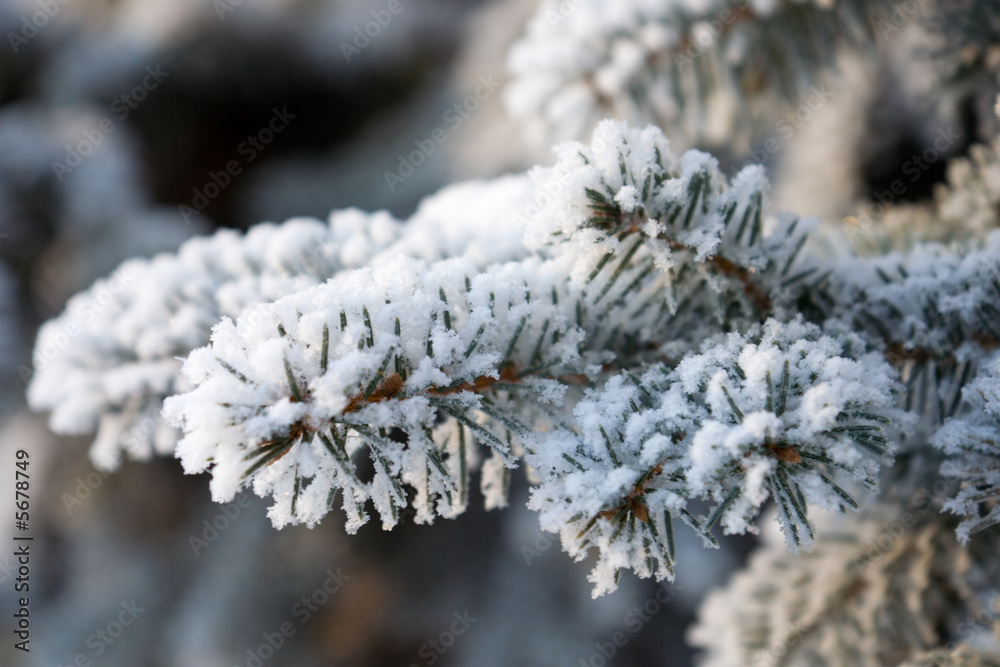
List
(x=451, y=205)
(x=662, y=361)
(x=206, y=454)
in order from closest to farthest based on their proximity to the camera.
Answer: (x=206, y=454) < (x=662, y=361) < (x=451, y=205)

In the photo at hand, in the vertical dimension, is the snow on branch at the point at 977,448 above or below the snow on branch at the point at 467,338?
below

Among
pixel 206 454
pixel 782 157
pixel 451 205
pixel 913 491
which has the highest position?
pixel 451 205

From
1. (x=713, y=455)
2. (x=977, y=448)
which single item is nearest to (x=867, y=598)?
(x=977, y=448)

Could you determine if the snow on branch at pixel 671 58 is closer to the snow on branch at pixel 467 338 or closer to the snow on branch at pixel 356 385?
the snow on branch at pixel 467 338

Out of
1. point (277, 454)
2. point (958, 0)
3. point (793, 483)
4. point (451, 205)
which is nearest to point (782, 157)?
point (958, 0)

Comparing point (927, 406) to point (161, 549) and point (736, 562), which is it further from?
point (161, 549)

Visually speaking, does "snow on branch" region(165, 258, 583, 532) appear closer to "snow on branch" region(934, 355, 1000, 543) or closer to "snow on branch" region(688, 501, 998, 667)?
"snow on branch" region(934, 355, 1000, 543)

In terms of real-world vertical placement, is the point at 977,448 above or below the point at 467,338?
below

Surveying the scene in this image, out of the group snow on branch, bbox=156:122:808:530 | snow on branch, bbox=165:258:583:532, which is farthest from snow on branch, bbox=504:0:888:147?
snow on branch, bbox=165:258:583:532

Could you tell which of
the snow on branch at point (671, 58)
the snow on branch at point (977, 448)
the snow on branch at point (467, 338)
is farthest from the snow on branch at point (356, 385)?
the snow on branch at point (671, 58)

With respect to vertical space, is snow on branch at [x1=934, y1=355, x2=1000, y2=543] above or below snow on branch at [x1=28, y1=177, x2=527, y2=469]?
below

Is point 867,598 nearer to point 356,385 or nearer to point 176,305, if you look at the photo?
point 356,385
